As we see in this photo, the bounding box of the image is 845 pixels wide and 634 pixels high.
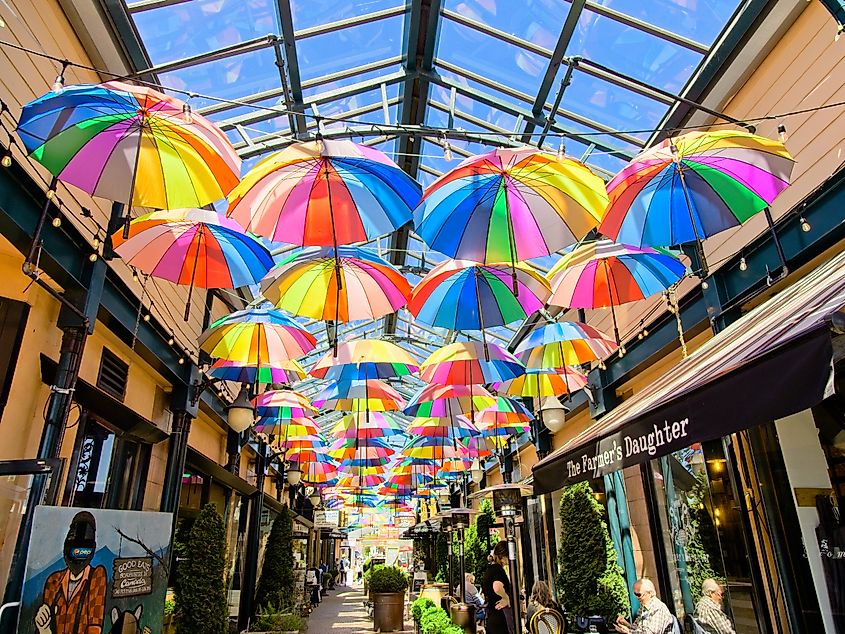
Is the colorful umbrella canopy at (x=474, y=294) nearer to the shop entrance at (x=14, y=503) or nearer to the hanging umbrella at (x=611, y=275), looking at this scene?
the hanging umbrella at (x=611, y=275)

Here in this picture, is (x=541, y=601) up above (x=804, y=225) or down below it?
below

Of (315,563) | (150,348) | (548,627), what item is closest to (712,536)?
(548,627)

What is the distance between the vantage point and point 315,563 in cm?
2969

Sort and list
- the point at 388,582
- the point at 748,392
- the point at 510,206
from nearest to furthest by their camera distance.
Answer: the point at 748,392, the point at 510,206, the point at 388,582

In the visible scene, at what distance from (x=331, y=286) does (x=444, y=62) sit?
4.26 m

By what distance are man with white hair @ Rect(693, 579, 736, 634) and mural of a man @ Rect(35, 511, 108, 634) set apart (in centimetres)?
617

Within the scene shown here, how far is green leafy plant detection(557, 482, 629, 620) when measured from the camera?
825 cm

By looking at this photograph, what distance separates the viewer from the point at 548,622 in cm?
700

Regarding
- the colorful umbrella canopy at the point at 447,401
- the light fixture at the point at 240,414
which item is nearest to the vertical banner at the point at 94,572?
the light fixture at the point at 240,414

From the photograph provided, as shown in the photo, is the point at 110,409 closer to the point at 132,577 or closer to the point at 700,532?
the point at 132,577

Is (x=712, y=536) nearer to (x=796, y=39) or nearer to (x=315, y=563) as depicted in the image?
(x=796, y=39)

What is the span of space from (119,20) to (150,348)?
12.8 ft

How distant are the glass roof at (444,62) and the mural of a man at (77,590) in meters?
3.86

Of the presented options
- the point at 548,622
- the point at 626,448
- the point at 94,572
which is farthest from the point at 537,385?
the point at 94,572
